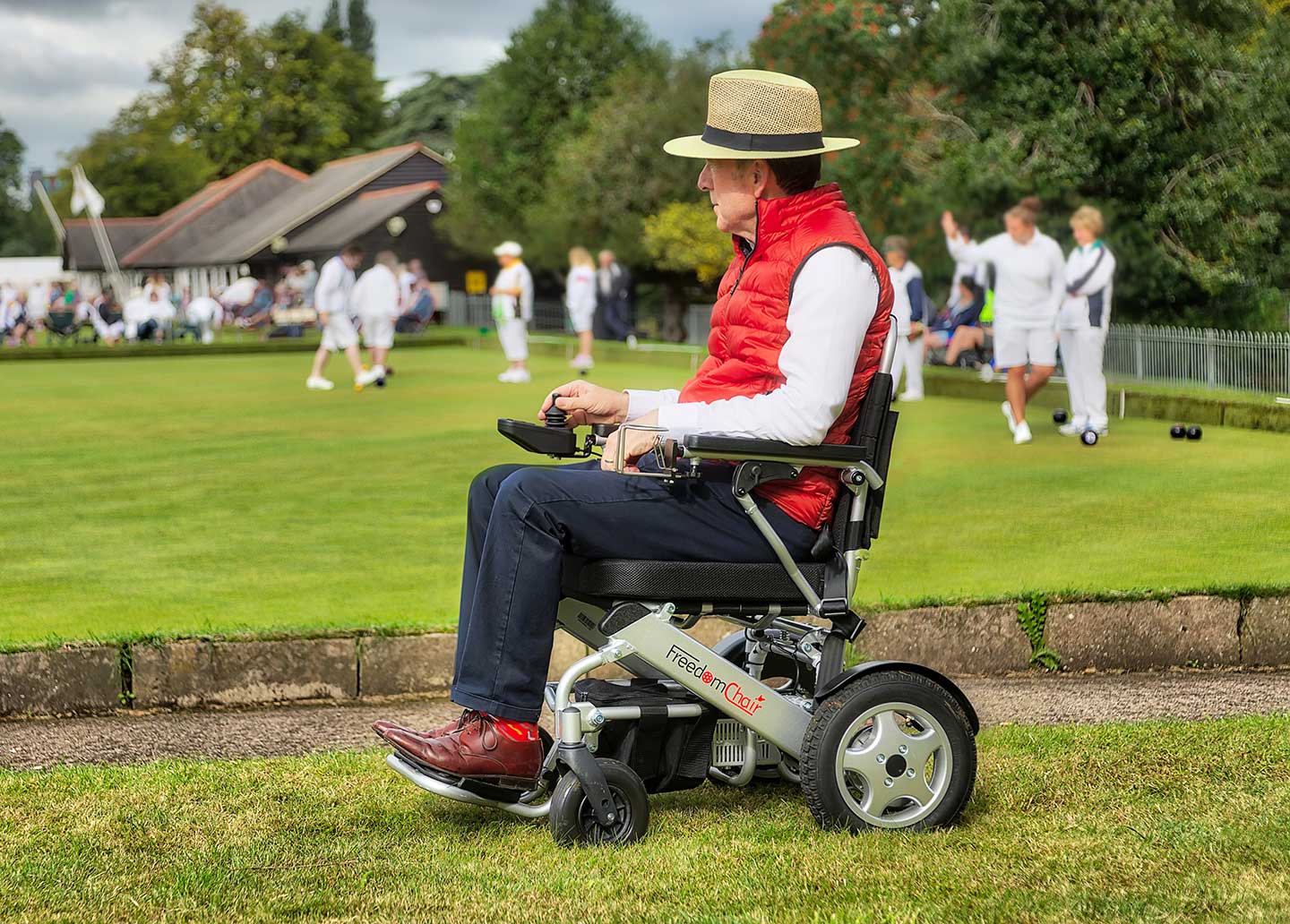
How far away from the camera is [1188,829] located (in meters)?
3.86

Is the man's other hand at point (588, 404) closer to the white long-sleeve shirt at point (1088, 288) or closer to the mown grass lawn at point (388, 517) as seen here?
the mown grass lawn at point (388, 517)

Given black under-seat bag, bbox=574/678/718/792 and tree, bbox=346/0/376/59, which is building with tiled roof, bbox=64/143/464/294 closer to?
tree, bbox=346/0/376/59

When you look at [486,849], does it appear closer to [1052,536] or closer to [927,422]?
[1052,536]

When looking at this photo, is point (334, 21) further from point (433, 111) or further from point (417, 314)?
point (417, 314)

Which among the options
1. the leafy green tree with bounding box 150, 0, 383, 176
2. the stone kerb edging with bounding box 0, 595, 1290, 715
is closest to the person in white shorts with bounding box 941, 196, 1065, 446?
the stone kerb edging with bounding box 0, 595, 1290, 715

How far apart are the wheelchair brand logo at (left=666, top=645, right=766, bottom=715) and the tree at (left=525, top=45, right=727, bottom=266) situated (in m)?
39.8

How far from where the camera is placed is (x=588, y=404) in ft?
14.3

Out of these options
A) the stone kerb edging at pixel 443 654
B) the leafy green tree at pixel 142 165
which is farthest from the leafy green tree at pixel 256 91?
the stone kerb edging at pixel 443 654

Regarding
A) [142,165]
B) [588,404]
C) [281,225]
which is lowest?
[588,404]

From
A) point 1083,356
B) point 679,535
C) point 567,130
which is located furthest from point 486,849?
point 567,130

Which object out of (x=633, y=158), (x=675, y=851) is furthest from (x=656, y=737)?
(x=633, y=158)

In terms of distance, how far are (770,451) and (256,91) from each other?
9476cm

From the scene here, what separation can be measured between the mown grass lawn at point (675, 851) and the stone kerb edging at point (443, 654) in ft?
3.20

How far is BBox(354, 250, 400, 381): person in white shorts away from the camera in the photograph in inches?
891
